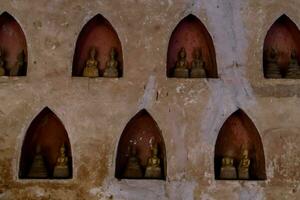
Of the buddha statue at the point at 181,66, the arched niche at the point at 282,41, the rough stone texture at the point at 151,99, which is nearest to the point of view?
the rough stone texture at the point at 151,99

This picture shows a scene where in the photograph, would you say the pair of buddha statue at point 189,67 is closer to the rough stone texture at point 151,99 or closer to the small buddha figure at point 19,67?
the rough stone texture at point 151,99

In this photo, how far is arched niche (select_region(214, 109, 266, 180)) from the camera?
11.9ft

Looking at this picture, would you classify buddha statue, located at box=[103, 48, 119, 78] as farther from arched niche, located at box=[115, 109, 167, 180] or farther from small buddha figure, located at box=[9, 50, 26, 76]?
small buddha figure, located at box=[9, 50, 26, 76]

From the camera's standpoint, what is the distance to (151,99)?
3.55 meters

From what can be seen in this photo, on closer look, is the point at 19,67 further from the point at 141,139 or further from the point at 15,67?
the point at 141,139

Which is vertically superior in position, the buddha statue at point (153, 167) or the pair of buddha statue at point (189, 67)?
the pair of buddha statue at point (189, 67)

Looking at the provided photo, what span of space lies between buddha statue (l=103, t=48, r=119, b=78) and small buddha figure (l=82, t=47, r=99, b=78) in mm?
81

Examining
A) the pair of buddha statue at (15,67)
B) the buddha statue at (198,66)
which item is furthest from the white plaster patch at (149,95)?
the pair of buddha statue at (15,67)

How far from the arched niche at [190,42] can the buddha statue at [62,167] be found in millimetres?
1071

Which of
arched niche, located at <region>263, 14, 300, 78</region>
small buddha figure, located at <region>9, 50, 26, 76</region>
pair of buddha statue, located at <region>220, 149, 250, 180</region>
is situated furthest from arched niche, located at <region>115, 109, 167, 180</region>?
arched niche, located at <region>263, 14, 300, 78</region>

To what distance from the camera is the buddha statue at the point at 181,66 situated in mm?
3680

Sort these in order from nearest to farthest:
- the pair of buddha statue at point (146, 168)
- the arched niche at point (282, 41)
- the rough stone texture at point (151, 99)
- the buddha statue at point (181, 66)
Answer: the rough stone texture at point (151, 99)
the pair of buddha statue at point (146, 168)
the buddha statue at point (181, 66)
the arched niche at point (282, 41)

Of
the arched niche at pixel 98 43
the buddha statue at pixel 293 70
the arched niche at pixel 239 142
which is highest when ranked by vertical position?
the arched niche at pixel 98 43

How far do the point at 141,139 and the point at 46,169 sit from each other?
2.59 feet
